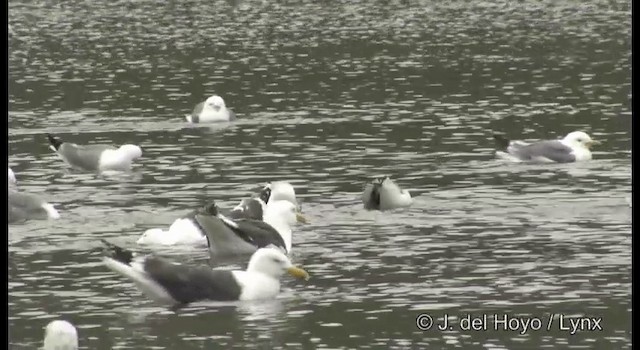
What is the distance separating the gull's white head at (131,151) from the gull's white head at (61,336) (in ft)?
34.9

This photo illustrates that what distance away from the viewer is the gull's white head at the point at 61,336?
1399 cm

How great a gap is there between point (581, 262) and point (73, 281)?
171 inches

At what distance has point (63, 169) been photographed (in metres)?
25.3

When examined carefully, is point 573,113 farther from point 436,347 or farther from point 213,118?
point 436,347

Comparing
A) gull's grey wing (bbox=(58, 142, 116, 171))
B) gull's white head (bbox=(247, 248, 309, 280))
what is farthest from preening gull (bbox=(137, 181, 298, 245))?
gull's grey wing (bbox=(58, 142, 116, 171))

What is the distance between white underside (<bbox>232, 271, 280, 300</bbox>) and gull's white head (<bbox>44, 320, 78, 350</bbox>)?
2.64 meters

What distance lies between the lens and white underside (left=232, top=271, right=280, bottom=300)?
1648 cm

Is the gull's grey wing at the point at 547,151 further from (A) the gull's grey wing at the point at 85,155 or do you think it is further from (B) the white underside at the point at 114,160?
(A) the gull's grey wing at the point at 85,155

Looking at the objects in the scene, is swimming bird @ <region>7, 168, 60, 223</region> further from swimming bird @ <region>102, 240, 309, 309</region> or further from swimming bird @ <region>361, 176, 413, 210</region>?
swimming bird @ <region>102, 240, 309, 309</region>

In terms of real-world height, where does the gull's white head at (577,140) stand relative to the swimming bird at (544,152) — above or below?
above

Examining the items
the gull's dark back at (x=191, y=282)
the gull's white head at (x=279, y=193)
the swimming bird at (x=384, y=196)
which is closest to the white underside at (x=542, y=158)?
the swimming bird at (x=384, y=196)

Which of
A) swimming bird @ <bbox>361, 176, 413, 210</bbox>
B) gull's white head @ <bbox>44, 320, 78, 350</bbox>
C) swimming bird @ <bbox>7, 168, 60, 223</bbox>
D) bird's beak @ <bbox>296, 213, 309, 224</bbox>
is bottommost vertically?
gull's white head @ <bbox>44, 320, 78, 350</bbox>

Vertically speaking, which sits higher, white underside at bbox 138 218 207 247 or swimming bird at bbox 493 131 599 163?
swimming bird at bbox 493 131 599 163

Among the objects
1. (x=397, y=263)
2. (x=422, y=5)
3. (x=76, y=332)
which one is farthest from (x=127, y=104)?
(x=422, y=5)
